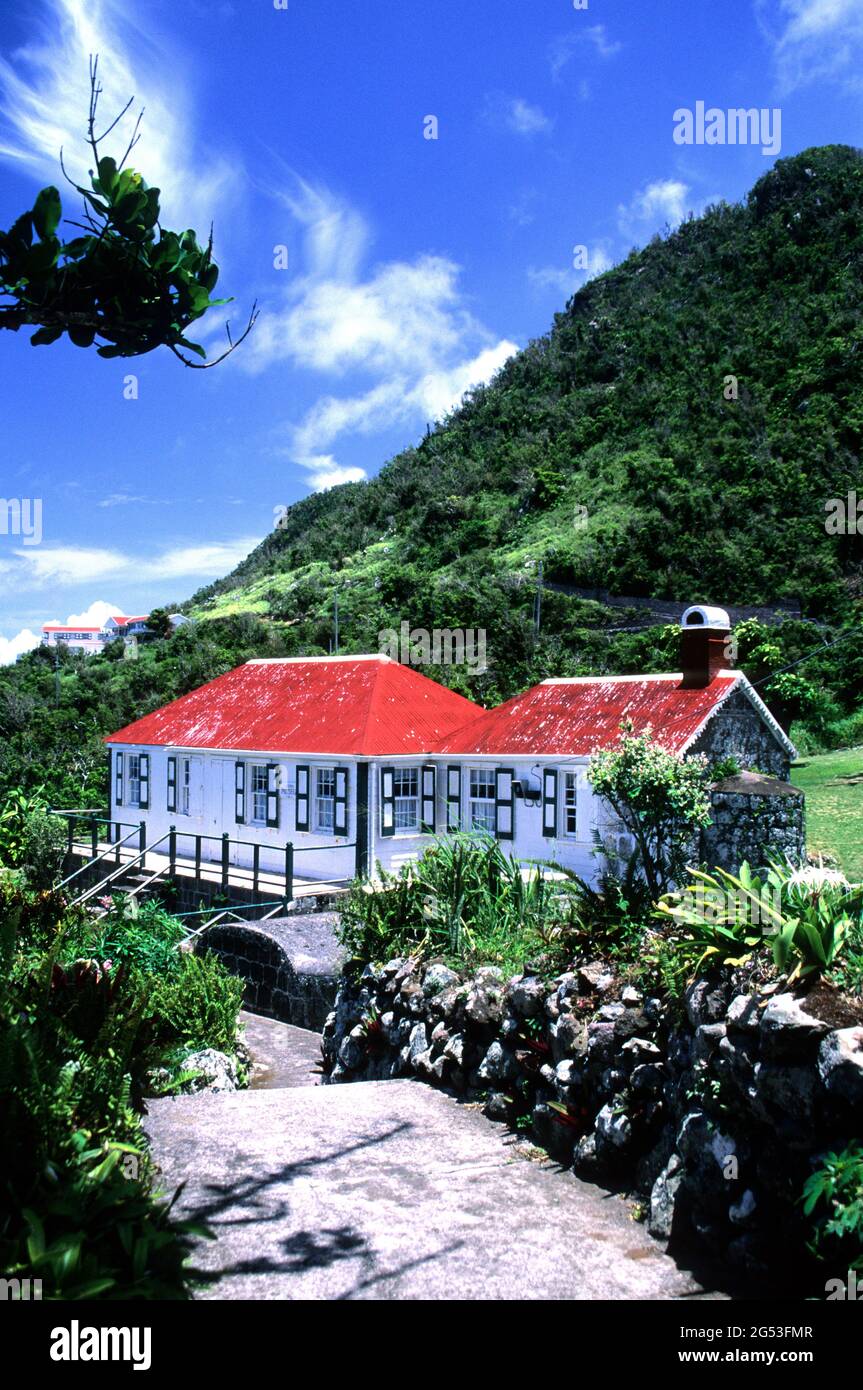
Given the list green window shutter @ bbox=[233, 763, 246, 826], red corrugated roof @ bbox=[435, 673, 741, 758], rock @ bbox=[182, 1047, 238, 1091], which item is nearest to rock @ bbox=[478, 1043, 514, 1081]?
rock @ bbox=[182, 1047, 238, 1091]

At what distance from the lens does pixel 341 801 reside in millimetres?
20328

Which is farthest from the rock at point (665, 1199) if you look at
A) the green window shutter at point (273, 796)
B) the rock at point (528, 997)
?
the green window shutter at point (273, 796)

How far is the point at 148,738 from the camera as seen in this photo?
25.1 meters

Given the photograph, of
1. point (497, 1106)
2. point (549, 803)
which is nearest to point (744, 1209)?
point (497, 1106)

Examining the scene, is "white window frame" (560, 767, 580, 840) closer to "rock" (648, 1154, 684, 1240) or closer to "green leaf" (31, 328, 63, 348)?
"rock" (648, 1154, 684, 1240)

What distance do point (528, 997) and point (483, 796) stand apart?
489 inches

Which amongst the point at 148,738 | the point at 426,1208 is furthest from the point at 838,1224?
the point at 148,738

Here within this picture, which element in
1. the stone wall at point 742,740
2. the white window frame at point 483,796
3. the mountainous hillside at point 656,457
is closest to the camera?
the stone wall at point 742,740

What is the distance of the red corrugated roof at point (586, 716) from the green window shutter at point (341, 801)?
196cm

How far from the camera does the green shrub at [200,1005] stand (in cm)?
1004

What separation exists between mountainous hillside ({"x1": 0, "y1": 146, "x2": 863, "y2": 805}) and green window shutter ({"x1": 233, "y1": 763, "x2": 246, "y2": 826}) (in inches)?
430

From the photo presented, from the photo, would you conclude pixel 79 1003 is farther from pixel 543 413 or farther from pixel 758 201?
pixel 758 201

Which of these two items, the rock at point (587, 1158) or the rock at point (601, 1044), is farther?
the rock at point (601, 1044)

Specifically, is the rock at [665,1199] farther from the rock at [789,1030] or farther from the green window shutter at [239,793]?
the green window shutter at [239,793]
